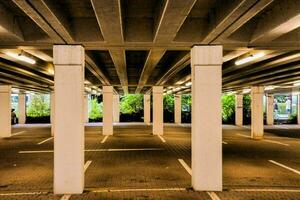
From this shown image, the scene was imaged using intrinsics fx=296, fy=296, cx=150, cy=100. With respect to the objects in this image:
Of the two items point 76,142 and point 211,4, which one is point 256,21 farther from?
point 76,142

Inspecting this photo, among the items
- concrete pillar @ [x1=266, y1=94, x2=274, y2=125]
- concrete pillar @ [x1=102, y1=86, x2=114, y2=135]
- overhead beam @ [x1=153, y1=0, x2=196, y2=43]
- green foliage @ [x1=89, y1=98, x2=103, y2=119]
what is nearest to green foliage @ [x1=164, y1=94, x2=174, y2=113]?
green foliage @ [x1=89, y1=98, x2=103, y2=119]

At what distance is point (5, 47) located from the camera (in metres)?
8.02

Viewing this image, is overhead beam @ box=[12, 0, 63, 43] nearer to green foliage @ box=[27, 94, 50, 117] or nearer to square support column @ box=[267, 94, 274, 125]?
square support column @ box=[267, 94, 274, 125]

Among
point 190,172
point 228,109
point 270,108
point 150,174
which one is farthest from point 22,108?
point 190,172

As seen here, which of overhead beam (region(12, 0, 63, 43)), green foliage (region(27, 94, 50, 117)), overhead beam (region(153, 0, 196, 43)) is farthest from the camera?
green foliage (region(27, 94, 50, 117))

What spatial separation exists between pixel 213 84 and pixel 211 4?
8.49 feet

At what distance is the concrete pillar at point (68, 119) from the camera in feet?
26.6

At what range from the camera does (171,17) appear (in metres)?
5.84

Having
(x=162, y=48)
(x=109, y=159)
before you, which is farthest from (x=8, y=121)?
(x=162, y=48)

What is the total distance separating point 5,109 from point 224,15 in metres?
20.7

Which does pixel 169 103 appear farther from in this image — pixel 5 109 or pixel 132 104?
pixel 5 109

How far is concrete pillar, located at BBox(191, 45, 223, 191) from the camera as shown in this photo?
827 centimetres

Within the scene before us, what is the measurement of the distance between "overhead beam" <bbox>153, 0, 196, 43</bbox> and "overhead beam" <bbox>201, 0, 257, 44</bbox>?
2.57 ft

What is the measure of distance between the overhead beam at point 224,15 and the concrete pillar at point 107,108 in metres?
16.5
